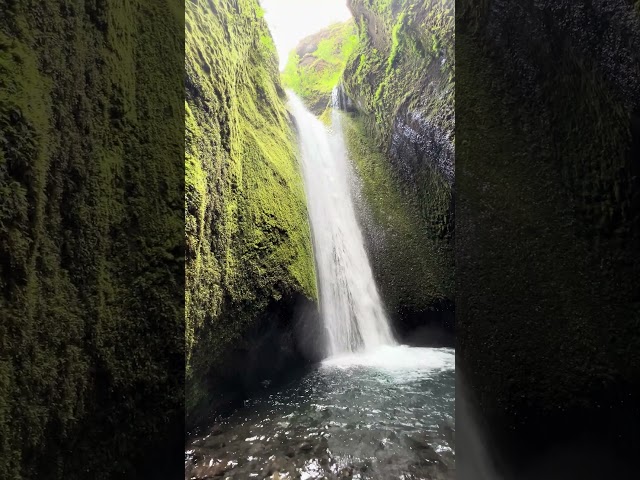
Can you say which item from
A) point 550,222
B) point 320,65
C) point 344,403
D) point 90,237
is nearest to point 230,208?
point 90,237

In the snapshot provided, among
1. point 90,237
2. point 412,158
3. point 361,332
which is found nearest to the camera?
point 90,237

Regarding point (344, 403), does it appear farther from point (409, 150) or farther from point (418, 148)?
point (409, 150)

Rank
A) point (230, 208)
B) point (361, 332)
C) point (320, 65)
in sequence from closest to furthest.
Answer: point (230, 208), point (361, 332), point (320, 65)

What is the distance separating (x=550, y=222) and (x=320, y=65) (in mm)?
15157

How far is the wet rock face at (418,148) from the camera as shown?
283 inches

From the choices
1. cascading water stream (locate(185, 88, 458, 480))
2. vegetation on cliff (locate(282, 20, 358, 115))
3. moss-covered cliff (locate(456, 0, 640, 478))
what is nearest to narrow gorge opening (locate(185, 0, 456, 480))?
cascading water stream (locate(185, 88, 458, 480))

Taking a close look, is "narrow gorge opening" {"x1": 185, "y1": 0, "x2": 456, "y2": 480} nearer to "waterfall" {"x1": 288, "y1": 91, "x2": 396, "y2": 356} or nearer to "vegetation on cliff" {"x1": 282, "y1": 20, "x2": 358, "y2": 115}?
"waterfall" {"x1": 288, "y1": 91, "x2": 396, "y2": 356}

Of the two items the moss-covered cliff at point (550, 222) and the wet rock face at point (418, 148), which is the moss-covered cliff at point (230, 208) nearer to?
the moss-covered cliff at point (550, 222)

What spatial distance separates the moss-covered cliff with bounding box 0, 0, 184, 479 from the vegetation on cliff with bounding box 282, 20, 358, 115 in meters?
11.9

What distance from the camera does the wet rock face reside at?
720cm

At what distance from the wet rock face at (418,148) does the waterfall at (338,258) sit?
1.45 meters

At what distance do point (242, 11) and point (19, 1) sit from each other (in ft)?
18.3

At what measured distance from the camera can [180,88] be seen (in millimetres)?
1979

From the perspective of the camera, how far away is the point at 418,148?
7840 millimetres
